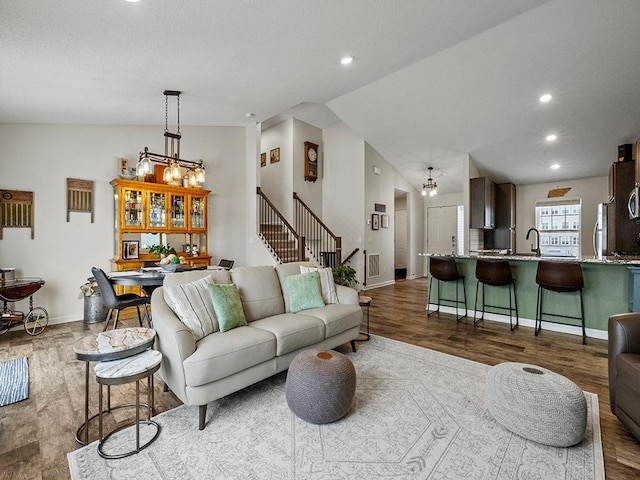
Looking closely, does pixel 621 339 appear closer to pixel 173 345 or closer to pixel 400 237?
pixel 173 345

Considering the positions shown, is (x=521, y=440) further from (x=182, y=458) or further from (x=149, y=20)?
(x=149, y=20)

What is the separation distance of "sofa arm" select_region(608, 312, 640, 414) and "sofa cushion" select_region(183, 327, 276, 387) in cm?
230

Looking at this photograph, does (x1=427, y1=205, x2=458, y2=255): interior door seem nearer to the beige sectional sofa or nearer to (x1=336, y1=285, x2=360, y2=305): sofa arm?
(x1=336, y1=285, x2=360, y2=305): sofa arm

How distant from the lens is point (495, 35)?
3588 millimetres

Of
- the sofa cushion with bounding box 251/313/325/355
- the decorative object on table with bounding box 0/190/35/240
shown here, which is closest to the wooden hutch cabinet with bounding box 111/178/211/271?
the decorative object on table with bounding box 0/190/35/240

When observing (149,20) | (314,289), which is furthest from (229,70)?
(314,289)

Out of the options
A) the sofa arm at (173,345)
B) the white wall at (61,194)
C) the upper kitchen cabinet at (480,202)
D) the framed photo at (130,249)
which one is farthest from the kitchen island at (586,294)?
the white wall at (61,194)

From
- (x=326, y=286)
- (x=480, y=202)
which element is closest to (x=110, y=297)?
(x=326, y=286)

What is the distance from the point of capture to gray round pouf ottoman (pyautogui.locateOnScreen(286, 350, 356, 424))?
2068 millimetres

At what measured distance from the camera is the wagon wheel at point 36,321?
411 cm

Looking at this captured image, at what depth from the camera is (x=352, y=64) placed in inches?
151

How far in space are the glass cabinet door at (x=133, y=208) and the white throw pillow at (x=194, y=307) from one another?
2954 mm

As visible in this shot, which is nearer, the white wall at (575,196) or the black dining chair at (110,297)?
the black dining chair at (110,297)

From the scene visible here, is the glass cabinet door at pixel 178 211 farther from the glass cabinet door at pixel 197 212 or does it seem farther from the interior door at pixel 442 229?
the interior door at pixel 442 229
